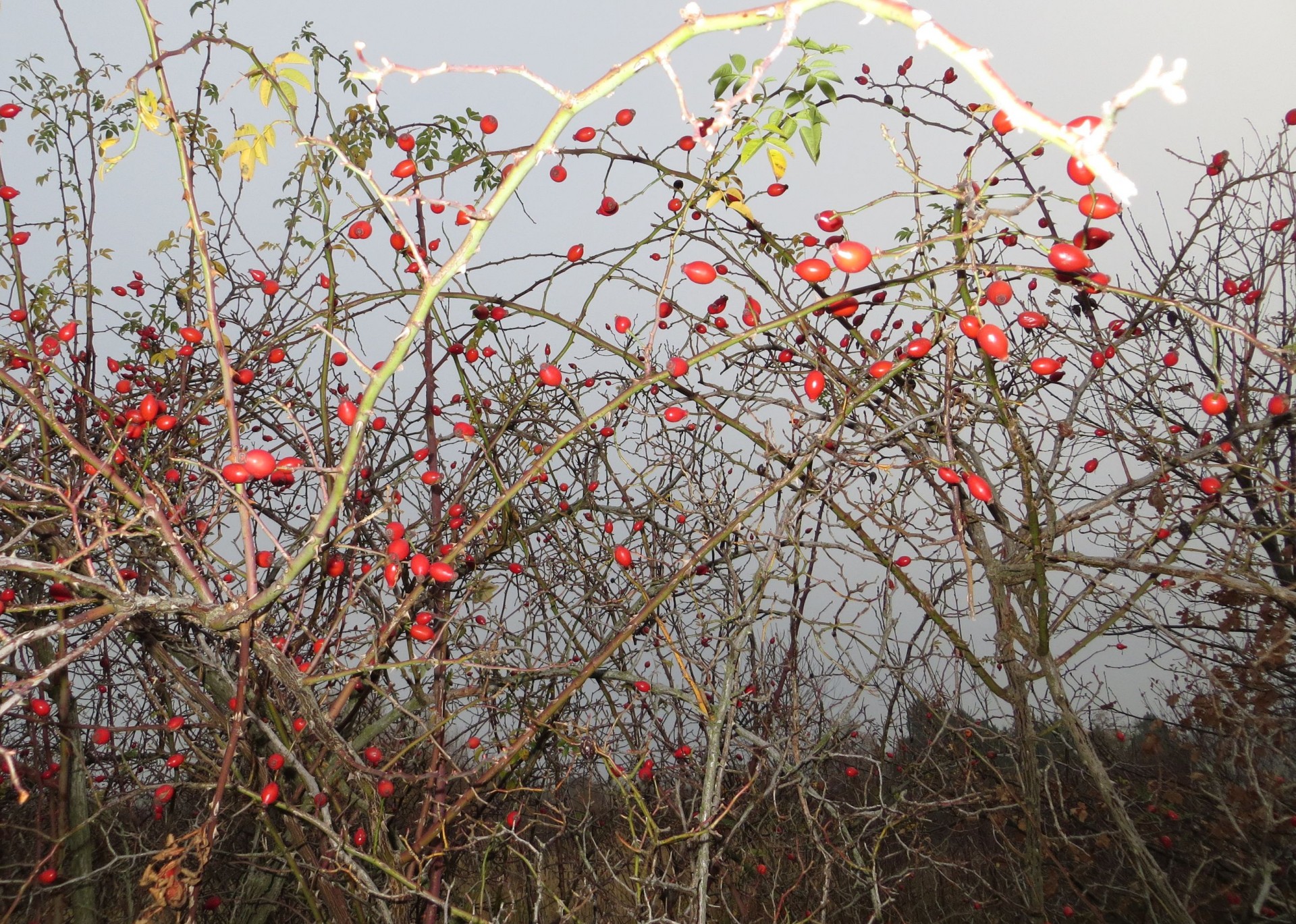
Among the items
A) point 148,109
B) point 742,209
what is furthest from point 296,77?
point 742,209

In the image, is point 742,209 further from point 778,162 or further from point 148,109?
point 148,109

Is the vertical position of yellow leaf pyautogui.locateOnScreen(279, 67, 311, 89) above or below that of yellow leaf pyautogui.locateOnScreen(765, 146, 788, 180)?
above

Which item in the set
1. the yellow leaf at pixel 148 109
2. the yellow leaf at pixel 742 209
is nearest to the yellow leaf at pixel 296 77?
the yellow leaf at pixel 148 109

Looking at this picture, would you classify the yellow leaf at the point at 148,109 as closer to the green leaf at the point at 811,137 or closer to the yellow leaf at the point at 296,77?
the yellow leaf at the point at 296,77

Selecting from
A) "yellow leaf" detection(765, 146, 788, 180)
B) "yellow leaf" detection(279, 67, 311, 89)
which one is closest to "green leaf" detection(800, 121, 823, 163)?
"yellow leaf" detection(765, 146, 788, 180)

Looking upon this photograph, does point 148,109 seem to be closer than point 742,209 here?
Yes

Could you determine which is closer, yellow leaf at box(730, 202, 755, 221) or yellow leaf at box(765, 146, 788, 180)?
yellow leaf at box(765, 146, 788, 180)

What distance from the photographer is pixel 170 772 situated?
3.47 metres

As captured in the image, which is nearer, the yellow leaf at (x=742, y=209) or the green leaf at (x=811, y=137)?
the green leaf at (x=811, y=137)

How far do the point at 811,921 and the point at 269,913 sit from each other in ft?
7.23

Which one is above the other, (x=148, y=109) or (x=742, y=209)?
(x=742, y=209)

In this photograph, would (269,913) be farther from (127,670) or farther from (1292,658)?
(1292,658)

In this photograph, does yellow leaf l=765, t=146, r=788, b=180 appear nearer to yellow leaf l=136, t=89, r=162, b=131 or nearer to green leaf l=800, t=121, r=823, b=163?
green leaf l=800, t=121, r=823, b=163

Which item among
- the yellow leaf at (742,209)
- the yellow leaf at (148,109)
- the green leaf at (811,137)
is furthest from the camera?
the yellow leaf at (742,209)
